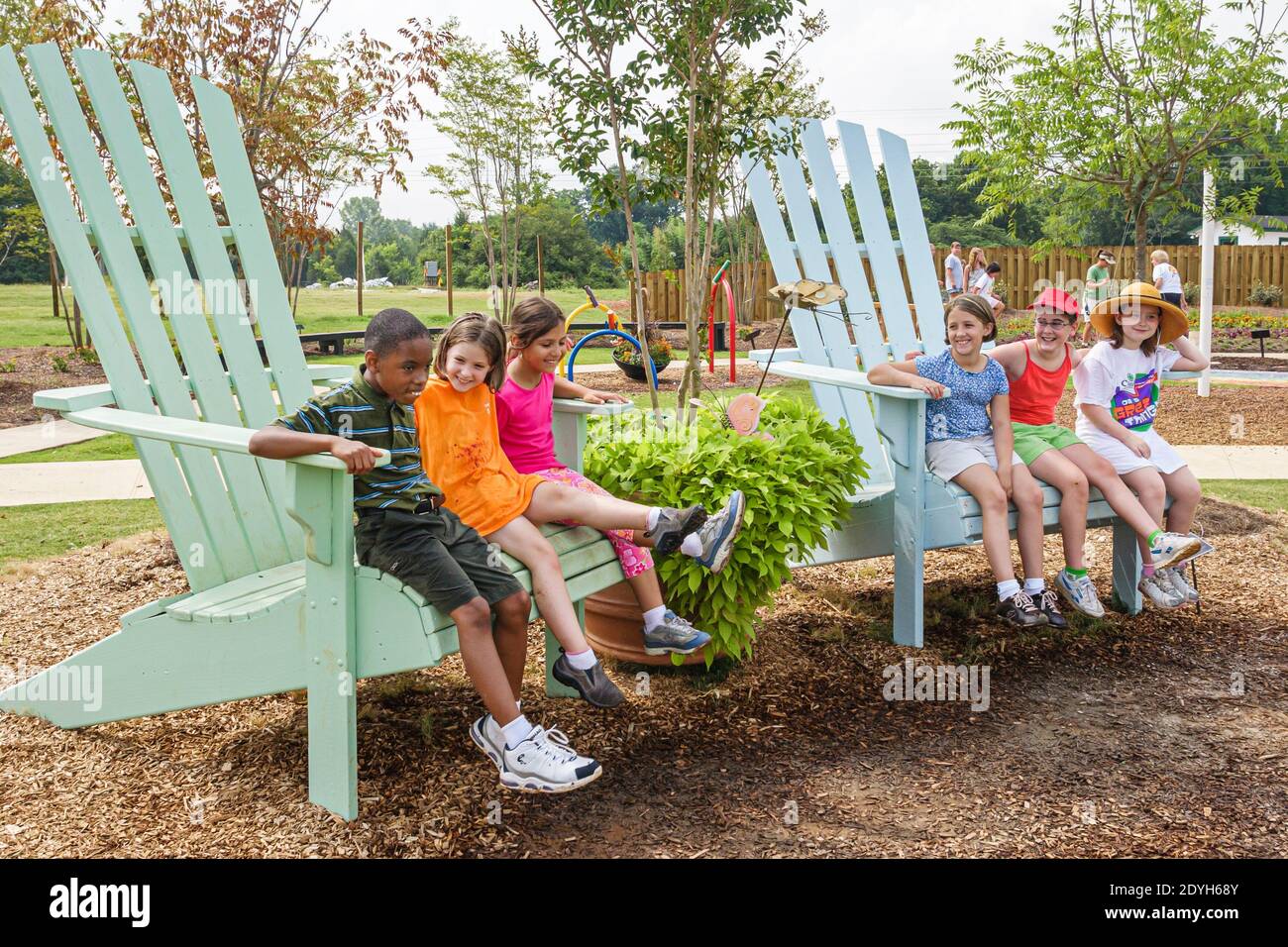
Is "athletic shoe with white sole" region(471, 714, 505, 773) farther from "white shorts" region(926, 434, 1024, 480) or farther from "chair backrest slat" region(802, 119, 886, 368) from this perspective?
"chair backrest slat" region(802, 119, 886, 368)

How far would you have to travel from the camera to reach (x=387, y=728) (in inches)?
114

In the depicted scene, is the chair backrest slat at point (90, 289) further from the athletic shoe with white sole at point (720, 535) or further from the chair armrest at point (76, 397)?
the athletic shoe with white sole at point (720, 535)

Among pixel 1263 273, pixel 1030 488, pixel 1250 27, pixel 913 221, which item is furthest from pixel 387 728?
pixel 1263 273

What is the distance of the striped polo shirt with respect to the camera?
2432 millimetres

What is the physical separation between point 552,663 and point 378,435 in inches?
37.2

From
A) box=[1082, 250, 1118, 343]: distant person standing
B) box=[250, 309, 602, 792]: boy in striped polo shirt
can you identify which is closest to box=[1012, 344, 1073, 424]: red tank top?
box=[250, 309, 602, 792]: boy in striped polo shirt

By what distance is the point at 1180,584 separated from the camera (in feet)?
12.2

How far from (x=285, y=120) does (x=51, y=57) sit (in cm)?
328

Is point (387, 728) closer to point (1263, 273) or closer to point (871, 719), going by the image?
point (871, 719)

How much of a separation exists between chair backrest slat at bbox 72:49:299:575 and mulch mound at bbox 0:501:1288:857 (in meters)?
0.49

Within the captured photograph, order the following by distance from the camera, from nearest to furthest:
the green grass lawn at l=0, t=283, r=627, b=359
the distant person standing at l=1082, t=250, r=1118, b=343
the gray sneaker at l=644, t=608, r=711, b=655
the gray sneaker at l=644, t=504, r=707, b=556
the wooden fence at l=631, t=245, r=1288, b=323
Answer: the gray sneaker at l=644, t=504, r=707, b=556, the gray sneaker at l=644, t=608, r=711, b=655, the distant person standing at l=1082, t=250, r=1118, b=343, the green grass lawn at l=0, t=283, r=627, b=359, the wooden fence at l=631, t=245, r=1288, b=323

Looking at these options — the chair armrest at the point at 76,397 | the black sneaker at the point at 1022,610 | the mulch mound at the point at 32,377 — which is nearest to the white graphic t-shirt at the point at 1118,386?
the black sneaker at the point at 1022,610

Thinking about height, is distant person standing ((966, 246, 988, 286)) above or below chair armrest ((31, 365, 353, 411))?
above
